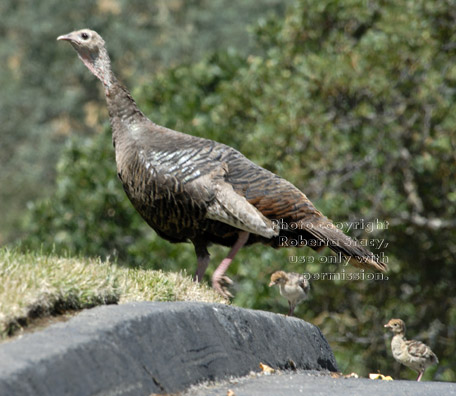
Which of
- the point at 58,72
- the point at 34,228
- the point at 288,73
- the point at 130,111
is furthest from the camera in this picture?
the point at 58,72

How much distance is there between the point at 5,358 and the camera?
3197 mm

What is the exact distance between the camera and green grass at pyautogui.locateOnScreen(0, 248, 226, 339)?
12.4 feet

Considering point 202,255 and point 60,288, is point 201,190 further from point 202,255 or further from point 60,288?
Answer: point 60,288

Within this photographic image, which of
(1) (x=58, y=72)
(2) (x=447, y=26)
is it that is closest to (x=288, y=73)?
(2) (x=447, y=26)

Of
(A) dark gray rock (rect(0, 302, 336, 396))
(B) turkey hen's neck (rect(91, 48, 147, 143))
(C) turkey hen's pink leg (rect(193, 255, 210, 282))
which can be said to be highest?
(B) turkey hen's neck (rect(91, 48, 147, 143))

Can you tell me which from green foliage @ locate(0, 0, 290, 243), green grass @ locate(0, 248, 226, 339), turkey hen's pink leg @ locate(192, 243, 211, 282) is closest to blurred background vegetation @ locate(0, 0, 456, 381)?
turkey hen's pink leg @ locate(192, 243, 211, 282)

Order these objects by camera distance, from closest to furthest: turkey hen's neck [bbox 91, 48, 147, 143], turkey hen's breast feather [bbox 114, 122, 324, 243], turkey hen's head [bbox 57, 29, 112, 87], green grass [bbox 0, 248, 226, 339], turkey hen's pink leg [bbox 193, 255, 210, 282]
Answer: green grass [bbox 0, 248, 226, 339], turkey hen's breast feather [bbox 114, 122, 324, 243], turkey hen's pink leg [bbox 193, 255, 210, 282], turkey hen's neck [bbox 91, 48, 147, 143], turkey hen's head [bbox 57, 29, 112, 87]

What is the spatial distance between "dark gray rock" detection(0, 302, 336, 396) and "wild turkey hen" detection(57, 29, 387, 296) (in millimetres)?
1251

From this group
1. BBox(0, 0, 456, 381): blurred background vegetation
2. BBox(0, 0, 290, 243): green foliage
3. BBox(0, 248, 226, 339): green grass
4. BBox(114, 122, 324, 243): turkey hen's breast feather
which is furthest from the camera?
BBox(0, 0, 290, 243): green foliage

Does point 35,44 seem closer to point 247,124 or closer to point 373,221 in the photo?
point 247,124

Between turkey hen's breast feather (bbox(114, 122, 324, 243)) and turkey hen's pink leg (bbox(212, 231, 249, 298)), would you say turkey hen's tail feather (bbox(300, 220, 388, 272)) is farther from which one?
turkey hen's pink leg (bbox(212, 231, 249, 298))

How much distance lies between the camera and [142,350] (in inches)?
A: 150

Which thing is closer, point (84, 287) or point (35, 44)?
point (84, 287)

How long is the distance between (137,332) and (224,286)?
8.72 ft
